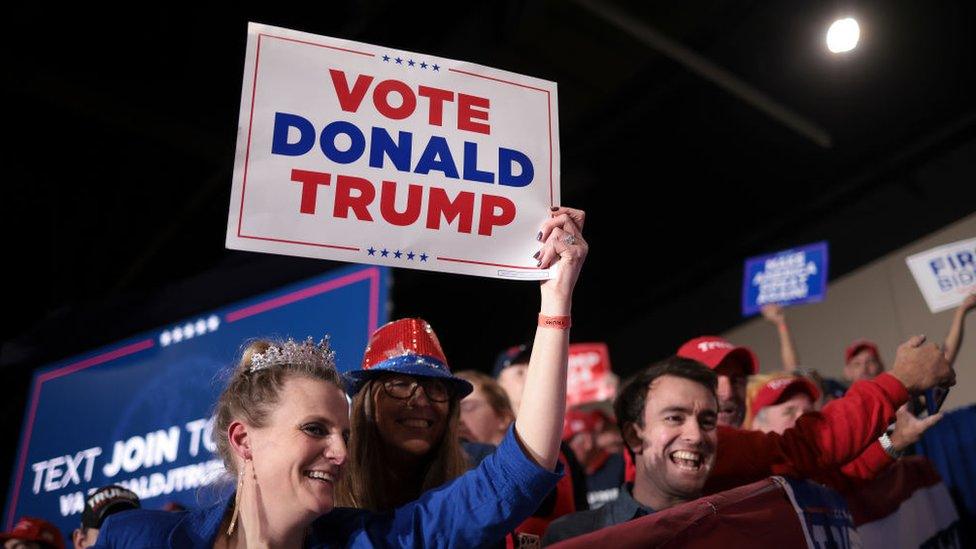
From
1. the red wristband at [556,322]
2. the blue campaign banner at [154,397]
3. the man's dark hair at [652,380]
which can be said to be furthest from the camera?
the blue campaign banner at [154,397]

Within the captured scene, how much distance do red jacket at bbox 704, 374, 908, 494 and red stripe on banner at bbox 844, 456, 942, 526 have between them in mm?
362

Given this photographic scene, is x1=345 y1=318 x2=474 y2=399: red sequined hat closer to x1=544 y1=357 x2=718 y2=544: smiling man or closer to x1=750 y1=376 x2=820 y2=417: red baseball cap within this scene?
x1=544 y1=357 x2=718 y2=544: smiling man

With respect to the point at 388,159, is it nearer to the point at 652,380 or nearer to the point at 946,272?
the point at 652,380

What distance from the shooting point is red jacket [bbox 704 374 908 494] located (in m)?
2.56

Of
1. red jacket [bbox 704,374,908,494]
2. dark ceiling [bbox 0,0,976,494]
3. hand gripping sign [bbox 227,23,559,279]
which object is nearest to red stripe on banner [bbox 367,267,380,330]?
dark ceiling [bbox 0,0,976,494]

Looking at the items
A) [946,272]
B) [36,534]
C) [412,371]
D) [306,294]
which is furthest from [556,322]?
[36,534]

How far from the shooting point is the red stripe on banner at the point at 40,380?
4.98 meters

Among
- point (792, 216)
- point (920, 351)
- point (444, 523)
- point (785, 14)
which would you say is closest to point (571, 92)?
point (785, 14)

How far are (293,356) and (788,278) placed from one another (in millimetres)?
4896

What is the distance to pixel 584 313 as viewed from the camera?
10.6 metres

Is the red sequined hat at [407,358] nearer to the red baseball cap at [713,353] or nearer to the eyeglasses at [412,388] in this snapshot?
the eyeglasses at [412,388]

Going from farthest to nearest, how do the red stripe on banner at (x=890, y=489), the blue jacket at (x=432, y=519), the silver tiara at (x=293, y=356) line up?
the red stripe on banner at (x=890, y=489), the silver tiara at (x=293, y=356), the blue jacket at (x=432, y=519)

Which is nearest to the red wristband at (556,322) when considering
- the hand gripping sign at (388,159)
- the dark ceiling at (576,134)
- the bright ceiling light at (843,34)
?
the hand gripping sign at (388,159)

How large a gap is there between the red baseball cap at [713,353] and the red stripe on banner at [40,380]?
10.1 ft
